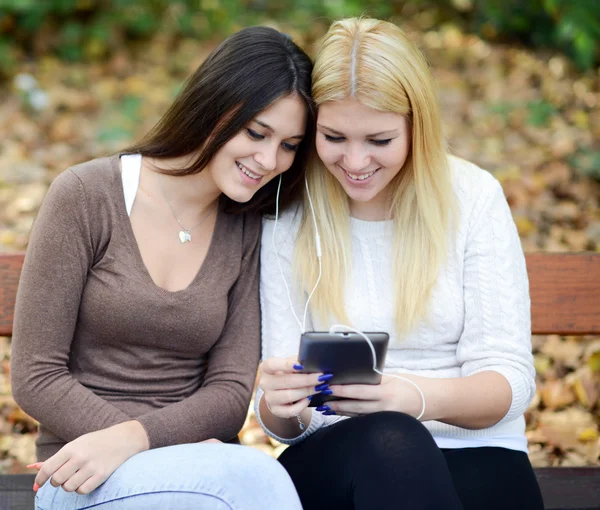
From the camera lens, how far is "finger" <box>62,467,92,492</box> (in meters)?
2.03

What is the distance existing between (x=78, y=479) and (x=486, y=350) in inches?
45.9

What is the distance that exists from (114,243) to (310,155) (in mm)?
654

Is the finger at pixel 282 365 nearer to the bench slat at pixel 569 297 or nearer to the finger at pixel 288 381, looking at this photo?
the finger at pixel 288 381

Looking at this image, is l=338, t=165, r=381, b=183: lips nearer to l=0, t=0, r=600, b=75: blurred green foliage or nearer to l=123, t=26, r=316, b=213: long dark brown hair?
l=123, t=26, r=316, b=213: long dark brown hair

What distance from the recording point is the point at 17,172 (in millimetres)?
5324

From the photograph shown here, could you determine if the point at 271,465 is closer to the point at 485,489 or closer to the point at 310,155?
the point at 485,489

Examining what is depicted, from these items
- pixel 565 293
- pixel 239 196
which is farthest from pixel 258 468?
pixel 565 293

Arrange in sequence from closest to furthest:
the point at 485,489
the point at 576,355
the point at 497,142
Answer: the point at 485,489 < the point at 576,355 < the point at 497,142

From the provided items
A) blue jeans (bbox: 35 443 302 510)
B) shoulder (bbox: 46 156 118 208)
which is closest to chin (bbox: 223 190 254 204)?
shoulder (bbox: 46 156 118 208)

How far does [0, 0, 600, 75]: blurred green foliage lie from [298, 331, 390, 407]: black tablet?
452 centimetres

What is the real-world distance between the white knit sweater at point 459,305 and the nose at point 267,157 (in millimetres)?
282

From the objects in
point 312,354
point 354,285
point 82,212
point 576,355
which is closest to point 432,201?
point 354,285

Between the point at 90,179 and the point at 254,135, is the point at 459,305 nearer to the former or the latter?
the point at 254,135

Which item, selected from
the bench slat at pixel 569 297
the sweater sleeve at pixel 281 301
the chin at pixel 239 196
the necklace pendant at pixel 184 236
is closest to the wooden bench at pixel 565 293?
the bench slat at pixel 569 297
